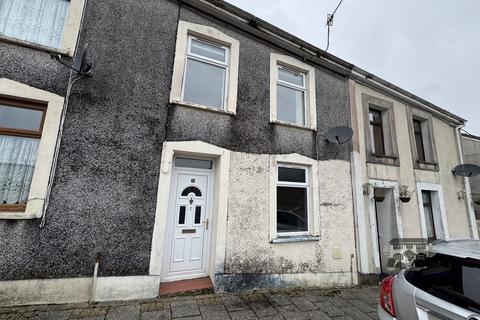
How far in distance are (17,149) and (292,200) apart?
5.41 metres

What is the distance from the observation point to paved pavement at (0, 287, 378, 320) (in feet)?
10.2

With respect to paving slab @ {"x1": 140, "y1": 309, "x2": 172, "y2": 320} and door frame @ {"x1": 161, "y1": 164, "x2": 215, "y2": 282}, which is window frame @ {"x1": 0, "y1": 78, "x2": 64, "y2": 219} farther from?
paving slab @ {"x1": 140, "y1": 309, "x2": 172, "y2": 320}

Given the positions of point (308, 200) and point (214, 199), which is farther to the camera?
point (308, 200)

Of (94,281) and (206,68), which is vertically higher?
(206,68)

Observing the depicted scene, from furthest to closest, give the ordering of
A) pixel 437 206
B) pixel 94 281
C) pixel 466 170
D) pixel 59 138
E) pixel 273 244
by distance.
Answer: pixel 466 170 → pixel 437 206 → pixel 273 244 → pixel 59 138 → pixel 94 281

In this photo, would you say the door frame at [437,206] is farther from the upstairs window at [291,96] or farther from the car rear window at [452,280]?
the car rear window at [452,280]

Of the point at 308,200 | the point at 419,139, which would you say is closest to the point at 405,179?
the point at 419,139

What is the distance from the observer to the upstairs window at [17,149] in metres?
3.34

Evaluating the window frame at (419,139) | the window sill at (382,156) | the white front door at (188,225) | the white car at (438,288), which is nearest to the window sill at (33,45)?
the white front door at (188,225)

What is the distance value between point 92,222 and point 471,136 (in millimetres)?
15439

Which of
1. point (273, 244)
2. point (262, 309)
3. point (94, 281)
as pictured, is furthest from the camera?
point (273, 244)

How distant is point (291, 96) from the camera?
20.0ft

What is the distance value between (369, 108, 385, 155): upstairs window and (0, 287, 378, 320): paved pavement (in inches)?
180

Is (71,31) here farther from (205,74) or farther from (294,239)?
(294,239)
